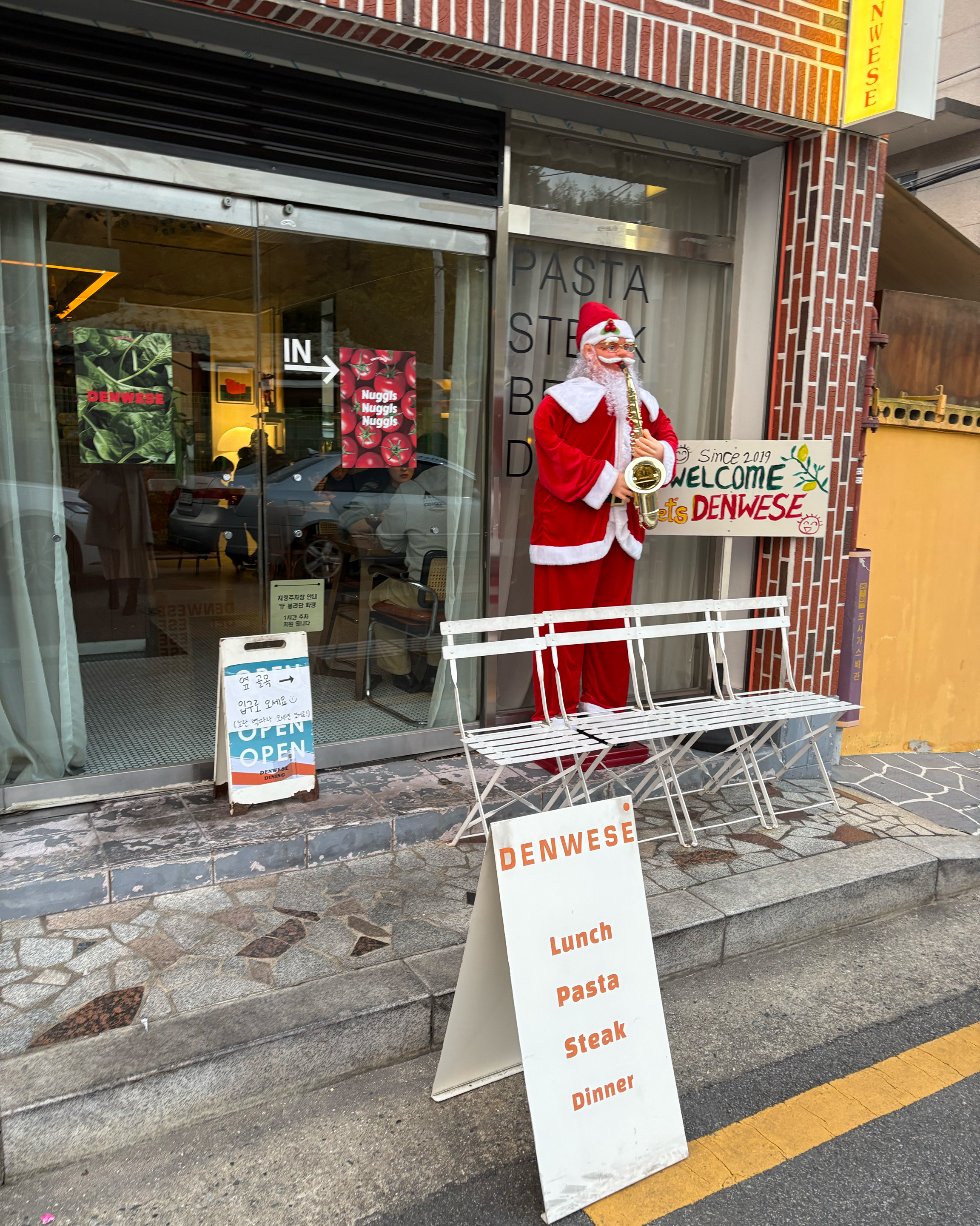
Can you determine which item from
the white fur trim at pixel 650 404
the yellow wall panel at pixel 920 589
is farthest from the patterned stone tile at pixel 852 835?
the white fur trim at pixel 650 404

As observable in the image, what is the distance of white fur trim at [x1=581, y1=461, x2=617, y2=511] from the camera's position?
4.74 meters

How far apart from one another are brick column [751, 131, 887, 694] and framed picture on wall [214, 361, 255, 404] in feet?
9.88

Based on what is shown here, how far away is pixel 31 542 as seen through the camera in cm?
417

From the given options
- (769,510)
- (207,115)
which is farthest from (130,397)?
(769,510)

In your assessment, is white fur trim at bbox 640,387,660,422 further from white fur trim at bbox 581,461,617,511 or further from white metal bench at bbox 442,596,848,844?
white metal bench at bbox 442,596,848,844

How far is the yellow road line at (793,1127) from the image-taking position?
2461 millimetres

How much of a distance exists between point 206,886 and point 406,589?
205 cm

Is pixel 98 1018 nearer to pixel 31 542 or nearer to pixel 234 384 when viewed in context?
pixel 31 542

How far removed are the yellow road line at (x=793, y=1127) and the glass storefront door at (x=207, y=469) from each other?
290 cm

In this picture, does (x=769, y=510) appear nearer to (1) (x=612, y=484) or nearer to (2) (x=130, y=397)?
(1) (x=612, y=484)

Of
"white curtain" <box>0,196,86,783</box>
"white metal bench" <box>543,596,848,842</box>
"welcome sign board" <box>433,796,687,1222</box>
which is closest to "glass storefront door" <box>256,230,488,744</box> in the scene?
"white metal bench" <box>543,596,848,842</box>

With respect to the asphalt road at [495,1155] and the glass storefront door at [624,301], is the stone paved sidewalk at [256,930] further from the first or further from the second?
the glass storefront door at [624,301]

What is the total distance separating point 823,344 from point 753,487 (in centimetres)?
92

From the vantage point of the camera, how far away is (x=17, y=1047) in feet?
9.13
